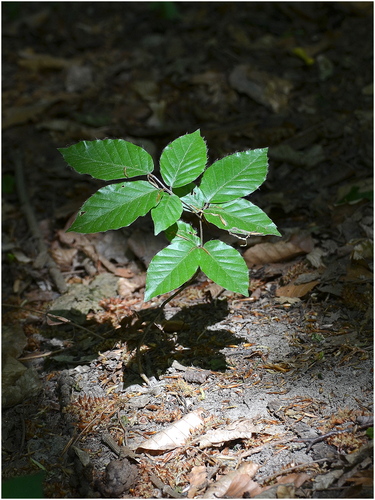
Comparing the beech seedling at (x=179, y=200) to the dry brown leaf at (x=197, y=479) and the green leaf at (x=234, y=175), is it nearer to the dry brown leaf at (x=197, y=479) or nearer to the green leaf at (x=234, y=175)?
the green leaf at (x=234, y=175)

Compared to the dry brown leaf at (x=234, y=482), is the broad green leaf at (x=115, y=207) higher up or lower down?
higher up

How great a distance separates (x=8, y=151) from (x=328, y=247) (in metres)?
2.46

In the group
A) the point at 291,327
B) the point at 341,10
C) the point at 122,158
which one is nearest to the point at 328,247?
the point at 291,327

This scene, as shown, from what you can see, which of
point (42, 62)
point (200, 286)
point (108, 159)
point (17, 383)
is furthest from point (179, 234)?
point (42, 62)

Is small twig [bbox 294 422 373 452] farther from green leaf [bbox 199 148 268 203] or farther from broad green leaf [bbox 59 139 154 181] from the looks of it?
broad green leaf [bbox 59 139 154 181]

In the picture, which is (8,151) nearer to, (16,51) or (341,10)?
(16,51)

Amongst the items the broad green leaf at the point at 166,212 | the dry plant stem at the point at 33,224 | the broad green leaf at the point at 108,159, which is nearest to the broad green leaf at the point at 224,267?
the broad green leaf at the point at 166,212

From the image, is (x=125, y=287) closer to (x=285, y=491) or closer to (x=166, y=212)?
(x=166, y=212)

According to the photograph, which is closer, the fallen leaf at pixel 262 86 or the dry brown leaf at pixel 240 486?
the dry brown leaf at pixel 240 486

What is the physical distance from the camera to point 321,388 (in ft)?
A: 5.66

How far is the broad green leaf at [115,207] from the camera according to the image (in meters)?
1.65

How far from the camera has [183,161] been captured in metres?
1.76

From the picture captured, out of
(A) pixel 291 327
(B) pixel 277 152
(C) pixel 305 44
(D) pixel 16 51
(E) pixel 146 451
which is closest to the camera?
(E) pixel 146 451

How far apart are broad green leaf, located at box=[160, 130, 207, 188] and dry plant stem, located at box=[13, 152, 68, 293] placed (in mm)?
1077
